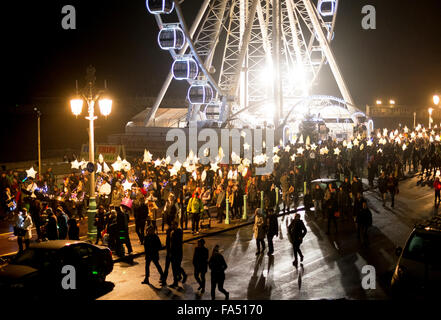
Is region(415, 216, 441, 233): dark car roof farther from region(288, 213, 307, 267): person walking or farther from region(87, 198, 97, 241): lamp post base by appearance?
region(87, 198, 97, 241): lamp post base

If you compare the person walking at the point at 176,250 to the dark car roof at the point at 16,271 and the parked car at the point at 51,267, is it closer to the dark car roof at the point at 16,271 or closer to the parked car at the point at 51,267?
the parked car at the point at 51,267

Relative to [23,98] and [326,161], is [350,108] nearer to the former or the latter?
[326,161]

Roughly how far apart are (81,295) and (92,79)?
7.54 metres

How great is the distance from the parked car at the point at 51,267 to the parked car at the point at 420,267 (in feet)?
20.5

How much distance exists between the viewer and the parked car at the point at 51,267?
9.78m

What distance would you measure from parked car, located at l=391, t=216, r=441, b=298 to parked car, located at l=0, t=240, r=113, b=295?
6.25m

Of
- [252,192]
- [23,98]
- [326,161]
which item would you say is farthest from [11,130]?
[252,192]

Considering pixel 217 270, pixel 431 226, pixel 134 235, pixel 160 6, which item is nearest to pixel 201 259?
pixel 217 270

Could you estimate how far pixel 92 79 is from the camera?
16.0 m

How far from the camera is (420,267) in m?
9.66

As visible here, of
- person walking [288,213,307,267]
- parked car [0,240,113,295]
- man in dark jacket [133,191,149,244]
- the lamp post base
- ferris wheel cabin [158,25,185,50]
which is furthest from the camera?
ferris wheel cabin [158,25,185,50]

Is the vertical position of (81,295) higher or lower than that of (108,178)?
lower

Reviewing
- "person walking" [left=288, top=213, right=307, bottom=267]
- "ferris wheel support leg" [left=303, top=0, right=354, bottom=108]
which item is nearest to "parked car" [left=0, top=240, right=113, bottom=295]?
"person walking" [left=288, top=213, right=307, bottom=267]

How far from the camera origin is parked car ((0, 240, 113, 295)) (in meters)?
9.78
